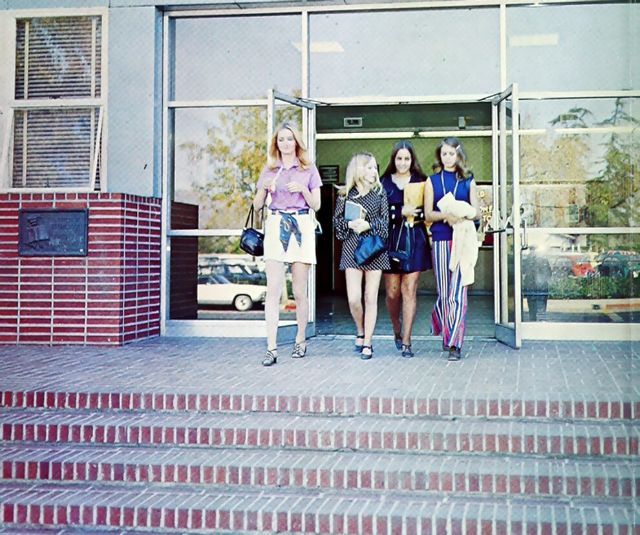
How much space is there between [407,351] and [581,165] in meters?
2.90

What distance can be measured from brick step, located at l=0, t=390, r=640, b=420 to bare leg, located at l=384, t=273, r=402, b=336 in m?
1.98

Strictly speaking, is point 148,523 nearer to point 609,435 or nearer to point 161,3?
point 609,435

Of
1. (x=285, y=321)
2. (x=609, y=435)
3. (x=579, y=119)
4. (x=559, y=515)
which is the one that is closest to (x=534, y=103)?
(x=579, y=119)

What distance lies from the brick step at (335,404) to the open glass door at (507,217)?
2356 mm

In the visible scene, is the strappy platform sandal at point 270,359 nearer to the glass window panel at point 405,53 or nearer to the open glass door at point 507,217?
the open glass door at point 507,217

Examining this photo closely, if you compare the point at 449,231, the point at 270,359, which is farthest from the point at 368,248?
the point at 270,359

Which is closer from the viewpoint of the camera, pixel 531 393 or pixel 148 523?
pixel 148 523

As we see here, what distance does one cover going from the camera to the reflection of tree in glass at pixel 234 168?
8.43 m

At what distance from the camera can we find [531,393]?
4977mm

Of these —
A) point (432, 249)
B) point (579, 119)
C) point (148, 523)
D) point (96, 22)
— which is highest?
point (96, 22)

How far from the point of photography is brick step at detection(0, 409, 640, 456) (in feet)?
14.5

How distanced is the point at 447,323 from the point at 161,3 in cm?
465

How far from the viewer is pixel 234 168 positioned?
846cm

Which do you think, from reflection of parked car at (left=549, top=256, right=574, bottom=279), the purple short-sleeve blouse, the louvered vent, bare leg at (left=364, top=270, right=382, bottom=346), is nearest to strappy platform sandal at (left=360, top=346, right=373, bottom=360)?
bare leg at (left=364, top=270, right=382, bottom=346)
